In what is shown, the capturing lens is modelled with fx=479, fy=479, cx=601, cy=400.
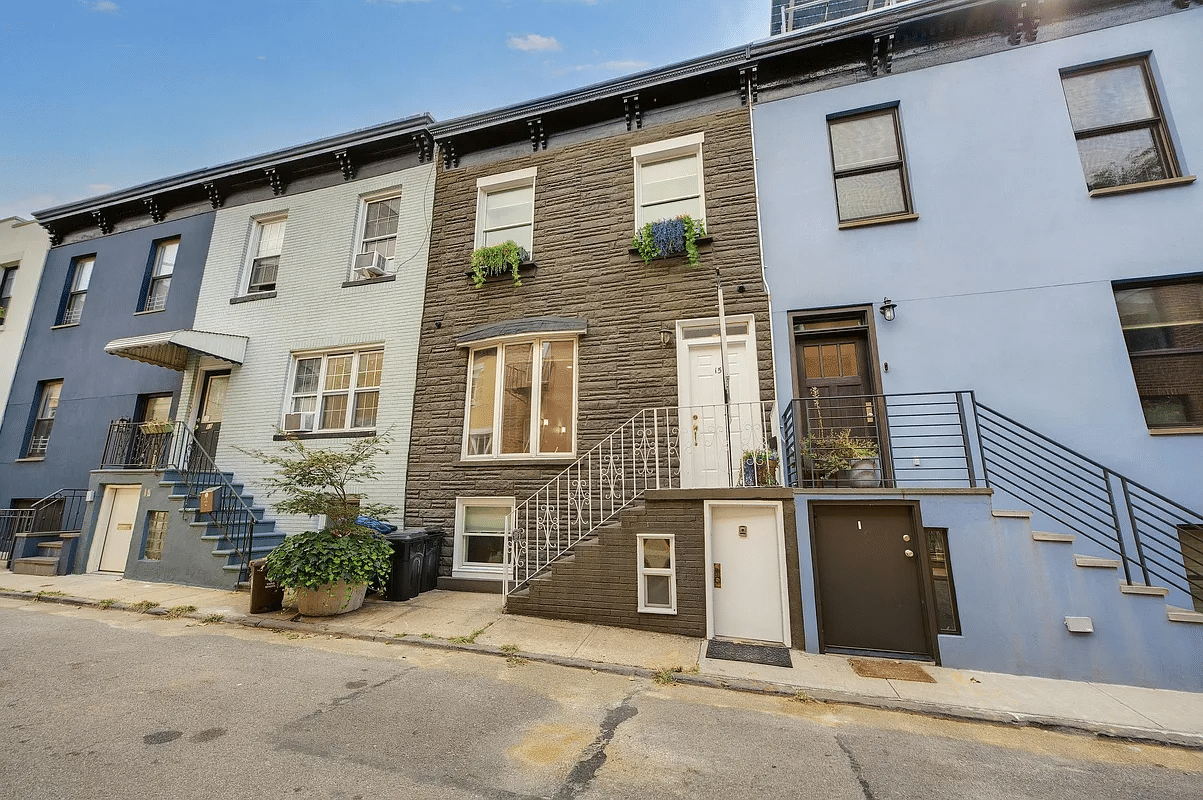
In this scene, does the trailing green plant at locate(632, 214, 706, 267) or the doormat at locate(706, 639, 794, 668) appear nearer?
the doormat at locate(706, 639, 794, 668)

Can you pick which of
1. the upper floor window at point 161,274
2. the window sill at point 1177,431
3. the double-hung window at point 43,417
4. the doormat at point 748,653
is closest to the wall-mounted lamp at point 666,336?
the doormat at point 748,653

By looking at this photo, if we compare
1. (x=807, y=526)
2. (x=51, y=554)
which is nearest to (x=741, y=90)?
(x=807, y=526)

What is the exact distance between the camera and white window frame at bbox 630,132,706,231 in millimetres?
8922

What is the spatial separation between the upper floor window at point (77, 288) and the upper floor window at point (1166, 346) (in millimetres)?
22729

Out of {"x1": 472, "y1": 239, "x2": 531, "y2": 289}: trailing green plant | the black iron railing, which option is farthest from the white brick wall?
the black iron railing

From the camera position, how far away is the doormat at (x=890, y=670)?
16.8ft

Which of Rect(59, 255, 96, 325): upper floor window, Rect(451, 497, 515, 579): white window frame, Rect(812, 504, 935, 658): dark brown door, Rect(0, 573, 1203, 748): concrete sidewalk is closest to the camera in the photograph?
Rect(0, 573, 1203, 748): concrete sidewalk

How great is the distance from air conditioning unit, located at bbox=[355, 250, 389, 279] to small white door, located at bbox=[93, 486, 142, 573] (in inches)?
247

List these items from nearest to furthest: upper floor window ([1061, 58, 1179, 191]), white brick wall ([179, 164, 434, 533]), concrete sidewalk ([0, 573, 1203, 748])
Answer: concrete sidewalk ([0, 573, 1203, 748]), upper floor window ([1061, 58, 1179, 191]), white brick wall ([179, 164, 434, 533])

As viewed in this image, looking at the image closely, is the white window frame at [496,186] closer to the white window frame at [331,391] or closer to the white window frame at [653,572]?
the white window frame at [331,391]

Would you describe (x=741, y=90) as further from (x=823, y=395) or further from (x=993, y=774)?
(x=993, y=774)

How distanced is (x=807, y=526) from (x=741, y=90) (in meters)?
7.77

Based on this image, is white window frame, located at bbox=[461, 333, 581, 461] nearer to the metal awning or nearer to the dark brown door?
the dark brown door

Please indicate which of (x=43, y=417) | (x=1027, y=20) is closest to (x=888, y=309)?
(x=1027, y=20)
